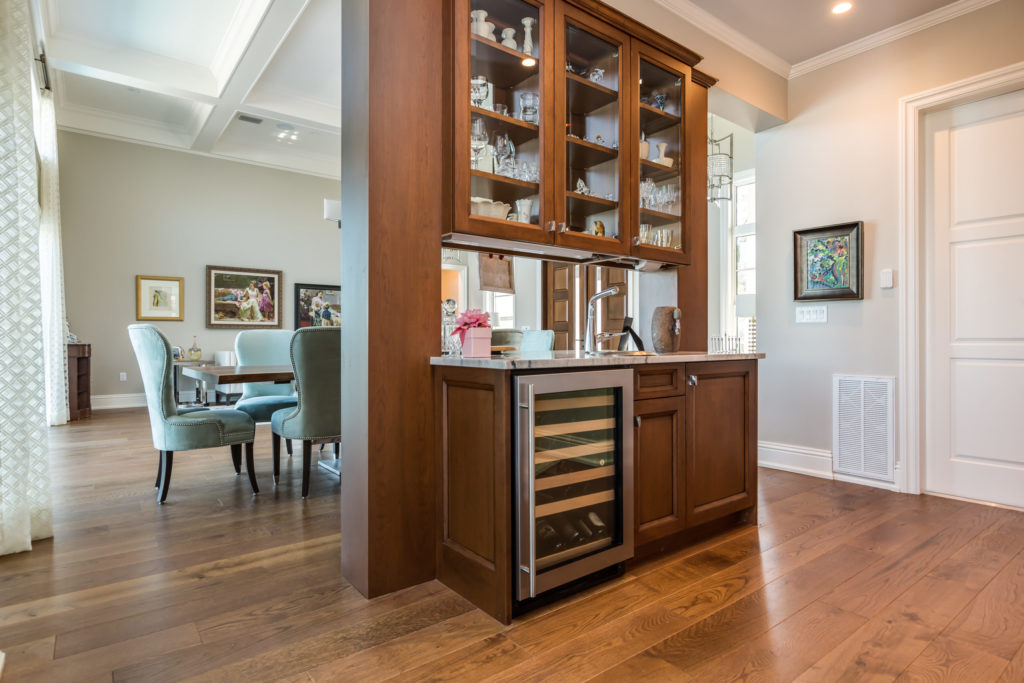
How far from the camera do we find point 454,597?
6.31 ft

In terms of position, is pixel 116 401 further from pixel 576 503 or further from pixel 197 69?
pixel 576 503

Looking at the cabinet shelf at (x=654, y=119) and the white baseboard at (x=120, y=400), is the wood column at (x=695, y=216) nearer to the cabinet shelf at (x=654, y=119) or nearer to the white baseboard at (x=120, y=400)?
the cabinet shelf at (x=654, y=119)

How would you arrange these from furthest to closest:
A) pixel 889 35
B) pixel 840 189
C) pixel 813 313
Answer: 1. pixel 813 313
2. pixel 840 189
3. pixel 889 35

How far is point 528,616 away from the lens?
1.79 meters

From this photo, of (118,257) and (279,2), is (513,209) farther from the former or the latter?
(118,257)

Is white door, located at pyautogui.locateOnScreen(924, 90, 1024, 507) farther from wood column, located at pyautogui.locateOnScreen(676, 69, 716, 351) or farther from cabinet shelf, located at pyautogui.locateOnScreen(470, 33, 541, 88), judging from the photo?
cabinet shelf, located at pyautogui.locateOnScreen(470, 33, 541, 88)

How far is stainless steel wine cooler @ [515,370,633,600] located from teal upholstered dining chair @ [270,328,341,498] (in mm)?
1601

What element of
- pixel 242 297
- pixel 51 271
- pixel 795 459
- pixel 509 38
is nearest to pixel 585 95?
pixel 509 38

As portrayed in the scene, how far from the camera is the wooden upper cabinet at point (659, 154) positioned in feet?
8.98

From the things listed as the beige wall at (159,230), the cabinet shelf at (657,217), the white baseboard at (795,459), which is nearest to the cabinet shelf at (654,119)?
the cabinet shelf at (657,217)

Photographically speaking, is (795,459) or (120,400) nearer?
(795,459)

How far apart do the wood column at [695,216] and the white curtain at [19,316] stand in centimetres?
319

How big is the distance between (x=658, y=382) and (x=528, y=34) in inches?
63.2

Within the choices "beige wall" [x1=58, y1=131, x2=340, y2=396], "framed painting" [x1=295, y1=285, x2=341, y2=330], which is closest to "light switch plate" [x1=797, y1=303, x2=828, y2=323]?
"framed painting" [x1=295, y1=285, x2=341, y2=330]
